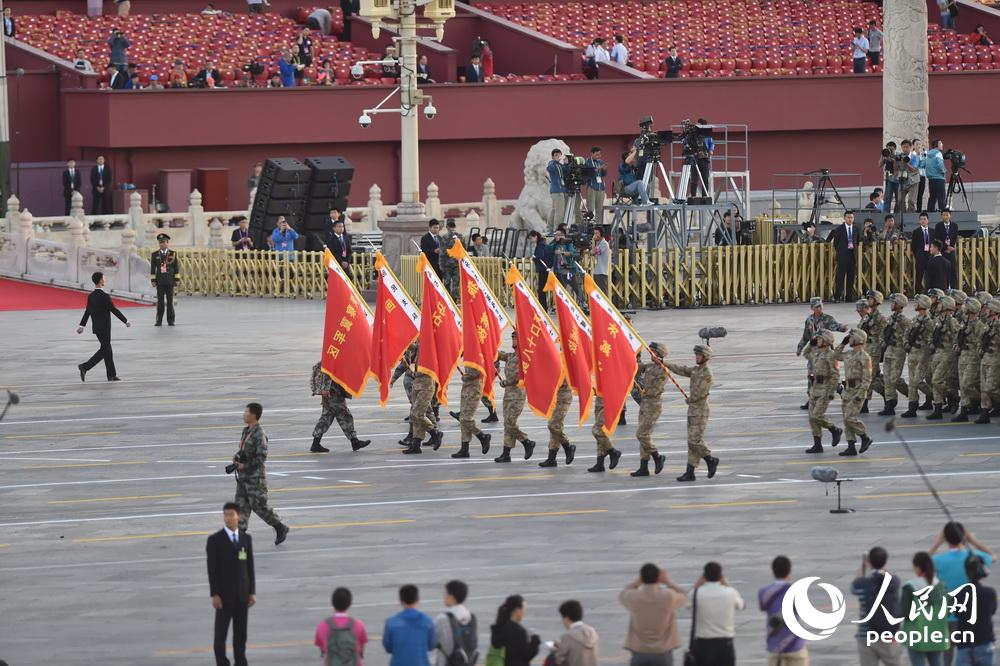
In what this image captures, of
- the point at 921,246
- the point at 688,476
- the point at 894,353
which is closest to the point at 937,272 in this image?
the point at 921,246

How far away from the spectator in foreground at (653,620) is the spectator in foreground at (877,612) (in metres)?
1.22

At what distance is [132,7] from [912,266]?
26147 millimetres

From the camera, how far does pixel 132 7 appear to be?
5644cm

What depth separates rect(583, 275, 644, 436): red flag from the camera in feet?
72.0

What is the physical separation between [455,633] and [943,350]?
13.5m

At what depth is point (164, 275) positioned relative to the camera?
36.3 metres

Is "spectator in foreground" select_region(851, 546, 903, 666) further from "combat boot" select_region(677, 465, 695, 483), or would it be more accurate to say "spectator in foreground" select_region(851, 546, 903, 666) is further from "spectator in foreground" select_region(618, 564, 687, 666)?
"combat boot" select_region(677, 465, 695, 483)

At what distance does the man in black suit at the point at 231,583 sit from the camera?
1478 centimetres

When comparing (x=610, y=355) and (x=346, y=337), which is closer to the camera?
(x=610, y=355)

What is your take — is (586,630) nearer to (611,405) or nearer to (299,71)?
(611,405)

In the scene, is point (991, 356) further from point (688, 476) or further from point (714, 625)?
point (714, 625)

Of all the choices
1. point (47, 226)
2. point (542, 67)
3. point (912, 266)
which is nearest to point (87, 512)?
point (912, 266)

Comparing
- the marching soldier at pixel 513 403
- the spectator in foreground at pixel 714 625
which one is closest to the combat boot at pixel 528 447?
the marching soldier at pixel 513 403

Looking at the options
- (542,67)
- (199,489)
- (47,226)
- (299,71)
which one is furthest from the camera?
(542,67)
